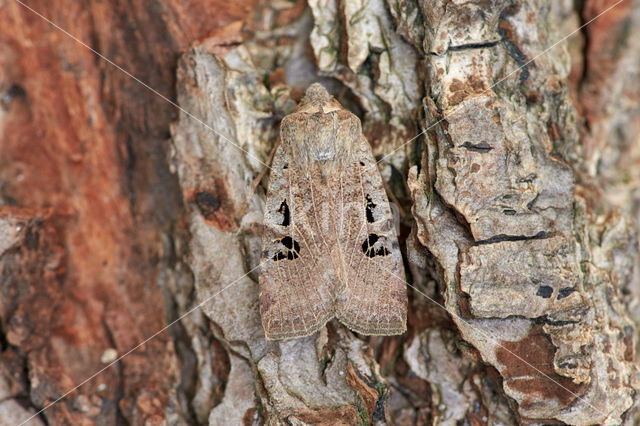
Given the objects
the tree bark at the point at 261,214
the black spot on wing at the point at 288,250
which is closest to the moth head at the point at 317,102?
the tree bark at the point at 261,214

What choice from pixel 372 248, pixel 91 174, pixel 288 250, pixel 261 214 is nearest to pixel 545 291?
pixel 372 248

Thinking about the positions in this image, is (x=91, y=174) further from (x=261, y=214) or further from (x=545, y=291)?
(x=545, y=291)

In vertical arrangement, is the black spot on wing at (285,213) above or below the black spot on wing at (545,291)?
above

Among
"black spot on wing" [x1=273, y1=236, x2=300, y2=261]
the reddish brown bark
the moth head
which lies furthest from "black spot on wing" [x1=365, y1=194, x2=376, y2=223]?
the reddish brown bark

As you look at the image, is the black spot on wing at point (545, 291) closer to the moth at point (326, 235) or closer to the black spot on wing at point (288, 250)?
the moth at point (326, 235)

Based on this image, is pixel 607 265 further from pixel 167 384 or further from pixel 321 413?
pixel 167 384
